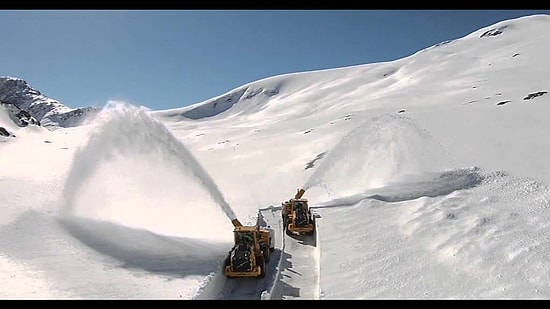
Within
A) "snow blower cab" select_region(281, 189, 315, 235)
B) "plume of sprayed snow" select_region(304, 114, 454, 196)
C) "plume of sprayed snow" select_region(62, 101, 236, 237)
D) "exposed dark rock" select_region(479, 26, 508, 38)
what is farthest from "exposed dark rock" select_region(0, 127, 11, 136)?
"exposed dark rock" select_region(479, 26, 508, 38)

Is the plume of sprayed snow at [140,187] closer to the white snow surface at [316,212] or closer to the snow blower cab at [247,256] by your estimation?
the white snow surface at [316,212]

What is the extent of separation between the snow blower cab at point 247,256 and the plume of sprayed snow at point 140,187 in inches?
172

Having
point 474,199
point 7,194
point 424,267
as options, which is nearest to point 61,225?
point 7,194

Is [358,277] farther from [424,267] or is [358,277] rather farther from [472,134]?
[472,134]

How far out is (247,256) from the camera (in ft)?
54.4

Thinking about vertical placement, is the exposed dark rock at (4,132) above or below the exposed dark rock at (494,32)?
above

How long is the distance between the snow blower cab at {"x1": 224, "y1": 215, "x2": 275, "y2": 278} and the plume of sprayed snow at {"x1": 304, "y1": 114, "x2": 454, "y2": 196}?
10.5 m

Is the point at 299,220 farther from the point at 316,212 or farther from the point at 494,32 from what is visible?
the point at 494,32

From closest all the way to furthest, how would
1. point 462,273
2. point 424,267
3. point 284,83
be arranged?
point 462,273
point 424,267
point 284,83

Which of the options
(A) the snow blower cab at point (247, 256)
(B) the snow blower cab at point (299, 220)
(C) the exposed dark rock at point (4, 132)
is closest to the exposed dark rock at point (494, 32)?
(C) the exposed dark rock at point (4, 132)

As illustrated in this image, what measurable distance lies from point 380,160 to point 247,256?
17165 mm

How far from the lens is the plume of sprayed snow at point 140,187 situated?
2577 cm

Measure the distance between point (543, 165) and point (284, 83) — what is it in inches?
6432

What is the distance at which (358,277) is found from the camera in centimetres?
1522
